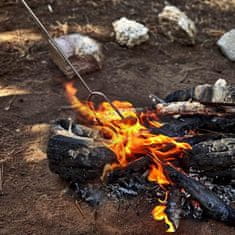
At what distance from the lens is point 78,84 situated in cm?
583

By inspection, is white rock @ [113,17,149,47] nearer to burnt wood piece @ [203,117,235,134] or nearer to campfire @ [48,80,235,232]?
campfire @ [48,80,235,232]

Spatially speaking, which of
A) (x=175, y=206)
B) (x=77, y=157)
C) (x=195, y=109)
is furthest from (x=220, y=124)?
(x=77, y=157)

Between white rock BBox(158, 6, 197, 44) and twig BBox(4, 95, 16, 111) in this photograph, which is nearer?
twig BBox(4, 95, 16, 111)

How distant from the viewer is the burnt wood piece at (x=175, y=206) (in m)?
3.81

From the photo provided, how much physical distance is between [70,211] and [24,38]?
11.6 feet

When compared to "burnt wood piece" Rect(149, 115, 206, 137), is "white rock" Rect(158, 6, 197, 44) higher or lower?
lower

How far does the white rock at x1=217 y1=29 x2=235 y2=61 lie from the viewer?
659 centimetres

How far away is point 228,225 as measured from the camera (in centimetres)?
384

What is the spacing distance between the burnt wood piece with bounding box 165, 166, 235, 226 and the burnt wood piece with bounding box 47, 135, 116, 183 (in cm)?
67

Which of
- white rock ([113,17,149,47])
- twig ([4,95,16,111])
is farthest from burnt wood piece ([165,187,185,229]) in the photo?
white rock ([113,17,149,47])

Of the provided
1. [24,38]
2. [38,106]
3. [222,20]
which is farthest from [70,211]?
[222,20]

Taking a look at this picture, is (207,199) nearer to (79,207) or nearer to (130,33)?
(79,207)

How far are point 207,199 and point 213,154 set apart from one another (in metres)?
0.43

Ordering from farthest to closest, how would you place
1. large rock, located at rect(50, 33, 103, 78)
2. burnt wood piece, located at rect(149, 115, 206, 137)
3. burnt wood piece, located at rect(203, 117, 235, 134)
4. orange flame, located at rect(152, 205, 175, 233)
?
large rock, located at rect(50, 33, 103, 78) → burnt wood piece, located at rect(203, 117, 235, 134) → burnt wood piece, located at rect(149, 115, 206, 137) → orange flame, located at rect(152, 205, 175, 233)
